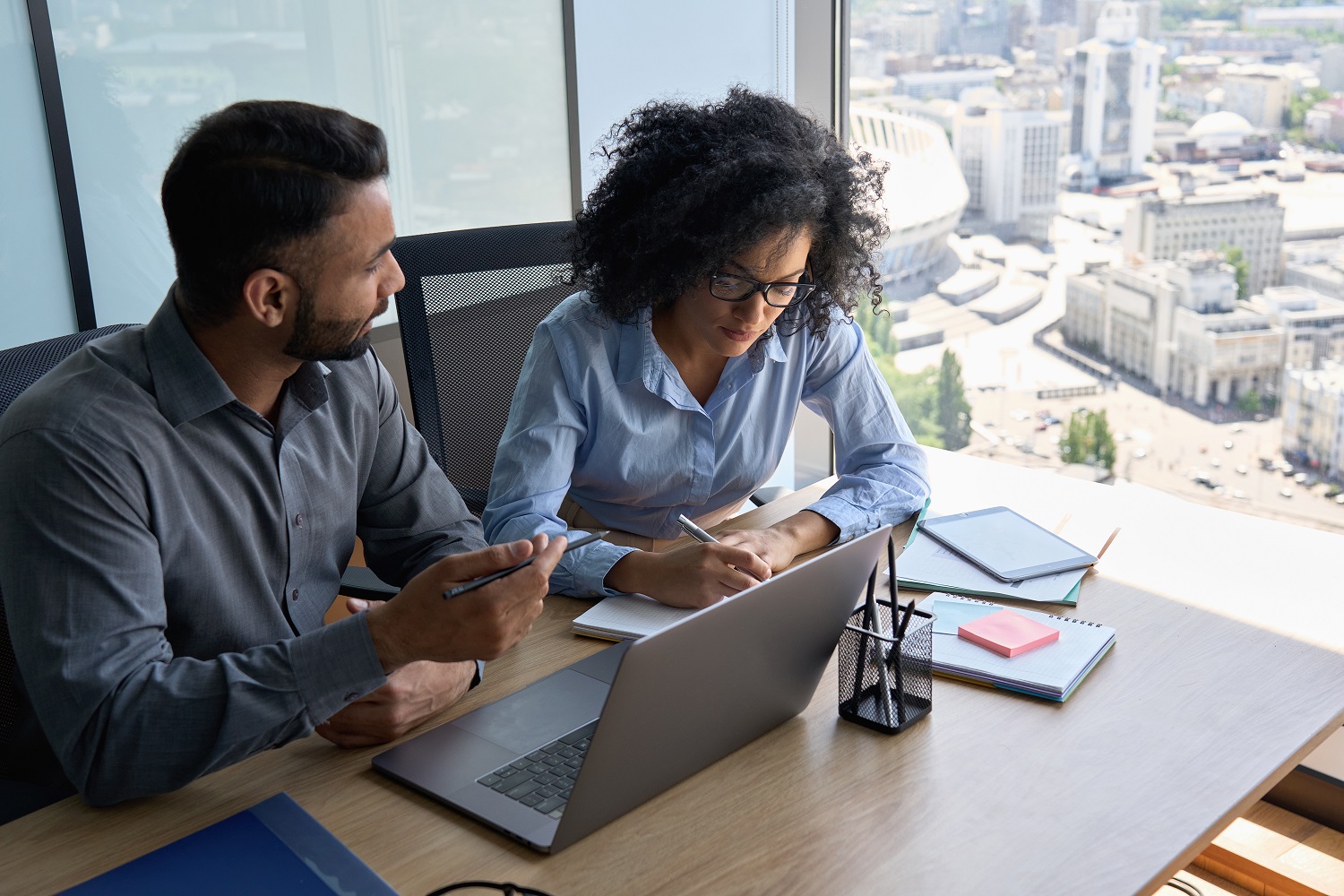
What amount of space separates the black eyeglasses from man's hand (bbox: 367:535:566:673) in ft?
2.20

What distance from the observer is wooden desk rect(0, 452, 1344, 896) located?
90 centimetres

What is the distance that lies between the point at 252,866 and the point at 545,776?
26 cm

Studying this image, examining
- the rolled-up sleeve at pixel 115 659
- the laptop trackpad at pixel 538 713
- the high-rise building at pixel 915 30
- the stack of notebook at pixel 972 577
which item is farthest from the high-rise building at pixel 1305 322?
the rolled-up sleeve at pixel 115 659

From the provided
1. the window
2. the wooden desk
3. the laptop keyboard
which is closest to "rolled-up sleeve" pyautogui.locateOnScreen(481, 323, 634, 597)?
the wooden desk

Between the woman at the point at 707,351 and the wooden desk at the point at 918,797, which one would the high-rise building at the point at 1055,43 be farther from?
the wooden desk at the point at 918,797

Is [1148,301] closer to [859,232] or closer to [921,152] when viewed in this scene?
[921,152]

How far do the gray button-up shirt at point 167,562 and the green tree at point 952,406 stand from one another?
8.45 feet

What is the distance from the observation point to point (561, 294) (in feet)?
6.63

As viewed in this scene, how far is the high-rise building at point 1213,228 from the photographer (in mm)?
2744

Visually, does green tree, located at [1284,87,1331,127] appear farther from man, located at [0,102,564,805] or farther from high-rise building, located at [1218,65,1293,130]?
man, located at [0,102,564,805]

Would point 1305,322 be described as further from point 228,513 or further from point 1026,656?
point 228,513

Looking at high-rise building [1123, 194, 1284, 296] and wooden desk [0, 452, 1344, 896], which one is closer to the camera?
wooden desk [0, 452, 1344, 896]

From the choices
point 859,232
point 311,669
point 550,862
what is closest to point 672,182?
point 859,232

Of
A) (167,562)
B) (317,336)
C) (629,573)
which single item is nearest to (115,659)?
(167,562)
